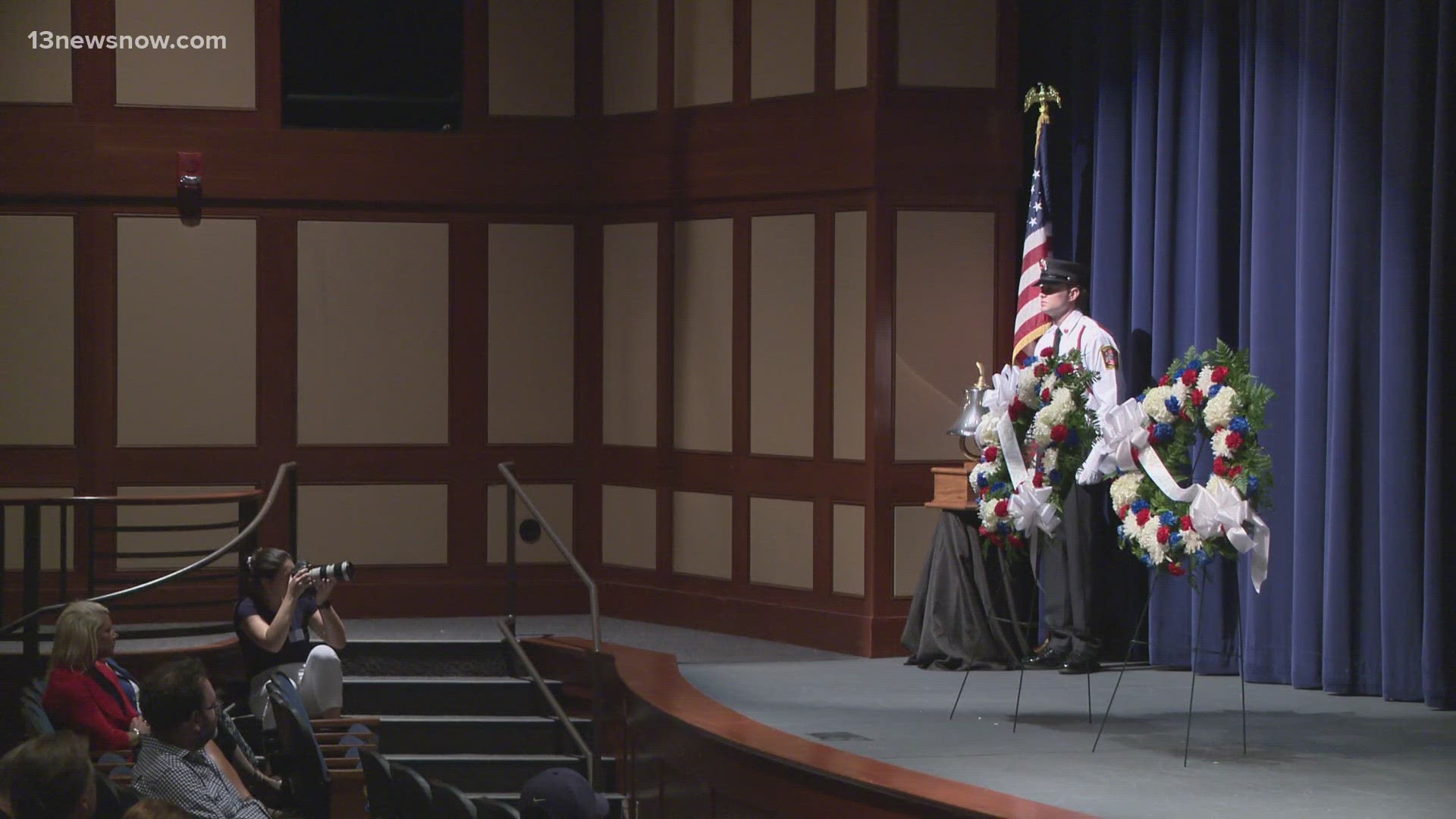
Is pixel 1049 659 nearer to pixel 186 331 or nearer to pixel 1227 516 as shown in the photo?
pixel 1227 516

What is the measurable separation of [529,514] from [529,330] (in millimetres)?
988

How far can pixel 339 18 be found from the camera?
9625mm

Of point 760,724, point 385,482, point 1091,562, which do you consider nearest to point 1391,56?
Result: point 1091,562

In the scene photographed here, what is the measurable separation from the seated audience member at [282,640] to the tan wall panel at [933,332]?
279cm

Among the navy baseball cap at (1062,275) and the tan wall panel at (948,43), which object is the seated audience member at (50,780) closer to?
the navy baseball cap at (1062,275)

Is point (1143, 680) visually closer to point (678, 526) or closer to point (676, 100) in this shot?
point (678, 526)

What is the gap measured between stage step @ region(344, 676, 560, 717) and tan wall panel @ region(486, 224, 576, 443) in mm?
1877

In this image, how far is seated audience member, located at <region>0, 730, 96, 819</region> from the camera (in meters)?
3.61

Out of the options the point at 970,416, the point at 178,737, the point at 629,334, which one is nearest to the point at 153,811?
the point at 178,737

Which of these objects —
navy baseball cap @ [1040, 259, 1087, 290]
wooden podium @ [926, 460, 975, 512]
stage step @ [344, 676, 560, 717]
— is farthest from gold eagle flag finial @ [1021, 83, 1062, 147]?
stage step @ [344, 676, 560, 717]

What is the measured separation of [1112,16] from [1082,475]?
8.20 ft

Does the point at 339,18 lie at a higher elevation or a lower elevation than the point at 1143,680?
higher

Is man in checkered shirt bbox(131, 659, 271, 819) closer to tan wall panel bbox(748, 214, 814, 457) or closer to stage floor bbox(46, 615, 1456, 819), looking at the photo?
stage floor bbox(46, 615, 1456, 819)

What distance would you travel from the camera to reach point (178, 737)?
4684 mm
